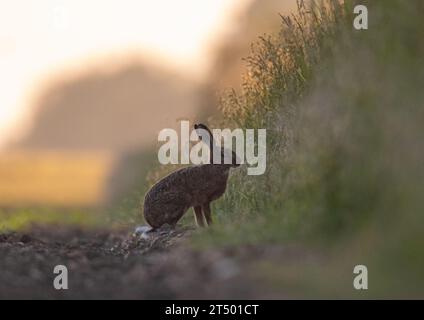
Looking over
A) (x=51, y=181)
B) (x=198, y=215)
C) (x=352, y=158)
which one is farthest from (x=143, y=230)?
(x=51, y=181)

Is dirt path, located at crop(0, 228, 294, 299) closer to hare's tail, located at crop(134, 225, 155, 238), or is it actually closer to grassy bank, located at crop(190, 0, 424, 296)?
grassy bank, located at crop(190, 0, 424, 296)

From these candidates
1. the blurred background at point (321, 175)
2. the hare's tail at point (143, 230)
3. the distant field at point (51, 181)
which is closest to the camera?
the blurred background at point (321, 175)

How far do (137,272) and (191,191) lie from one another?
121 inches

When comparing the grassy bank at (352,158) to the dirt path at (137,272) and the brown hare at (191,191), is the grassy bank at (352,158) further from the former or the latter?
the brown hare at (191,191)

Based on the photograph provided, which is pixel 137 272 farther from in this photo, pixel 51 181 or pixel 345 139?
pixel 51 181

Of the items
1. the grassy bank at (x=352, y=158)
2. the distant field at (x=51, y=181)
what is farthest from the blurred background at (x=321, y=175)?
the distant field at (x=51, y=181)

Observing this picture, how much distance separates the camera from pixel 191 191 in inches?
490

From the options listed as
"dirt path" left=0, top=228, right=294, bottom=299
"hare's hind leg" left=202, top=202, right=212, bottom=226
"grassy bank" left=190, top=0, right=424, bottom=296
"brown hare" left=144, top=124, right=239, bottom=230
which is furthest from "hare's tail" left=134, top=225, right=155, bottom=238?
"grassy bank" left=190, top=0, right=424, bottom=296

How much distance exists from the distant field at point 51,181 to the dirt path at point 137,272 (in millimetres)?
15323

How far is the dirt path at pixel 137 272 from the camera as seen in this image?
27.3 feet

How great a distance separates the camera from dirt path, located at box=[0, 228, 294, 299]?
8.34 meters

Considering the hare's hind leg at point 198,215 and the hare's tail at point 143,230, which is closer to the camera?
the hare's hind leg at point 198,215
